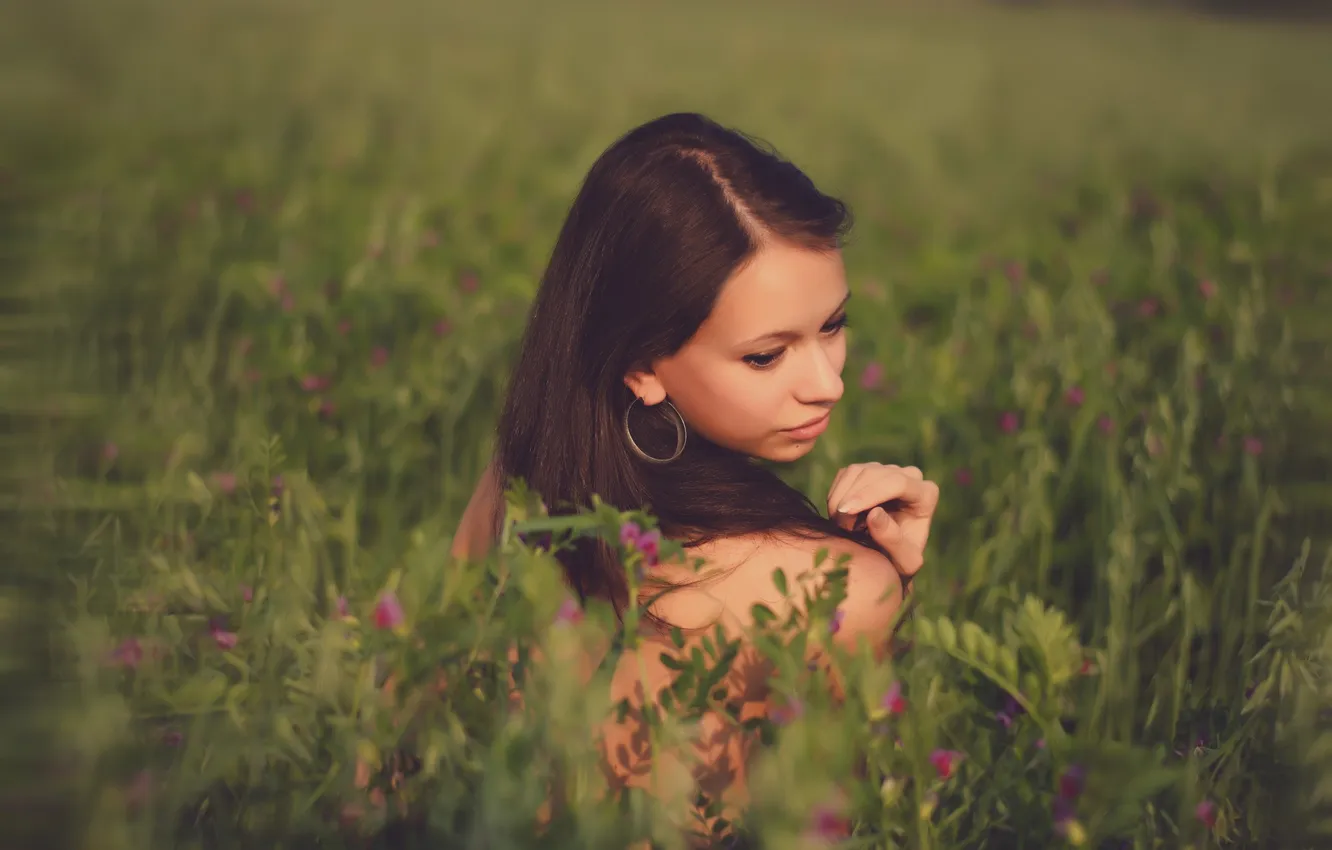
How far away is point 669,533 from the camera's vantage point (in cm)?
193

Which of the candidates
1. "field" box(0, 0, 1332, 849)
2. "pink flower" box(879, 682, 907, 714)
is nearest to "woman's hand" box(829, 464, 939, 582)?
"field" box(0, 0, 1332, 849)

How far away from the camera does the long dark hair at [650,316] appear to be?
6.39ft

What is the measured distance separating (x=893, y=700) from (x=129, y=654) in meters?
0.95

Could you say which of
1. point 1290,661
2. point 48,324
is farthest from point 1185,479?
point 48,324

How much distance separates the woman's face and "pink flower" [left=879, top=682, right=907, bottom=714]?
1.58ft

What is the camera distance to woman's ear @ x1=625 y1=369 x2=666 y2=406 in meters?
2.04

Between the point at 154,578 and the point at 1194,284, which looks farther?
the point at 1194,284

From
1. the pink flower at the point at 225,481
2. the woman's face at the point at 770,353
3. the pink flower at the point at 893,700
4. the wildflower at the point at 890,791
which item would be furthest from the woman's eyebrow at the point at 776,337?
the pink flower at the point at 225,481

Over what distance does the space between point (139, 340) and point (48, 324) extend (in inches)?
115

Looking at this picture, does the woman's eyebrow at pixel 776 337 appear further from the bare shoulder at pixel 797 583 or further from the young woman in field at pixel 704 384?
the bare shoulder at pixel 797 583

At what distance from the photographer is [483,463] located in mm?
3305

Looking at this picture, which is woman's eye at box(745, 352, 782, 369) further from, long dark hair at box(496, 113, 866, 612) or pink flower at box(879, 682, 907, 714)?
pink flower at box(879, 682, 907, 714)

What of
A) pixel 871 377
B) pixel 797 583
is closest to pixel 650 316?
pixel 797 583

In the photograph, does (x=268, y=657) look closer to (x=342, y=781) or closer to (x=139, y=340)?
(x=342, y=781)
